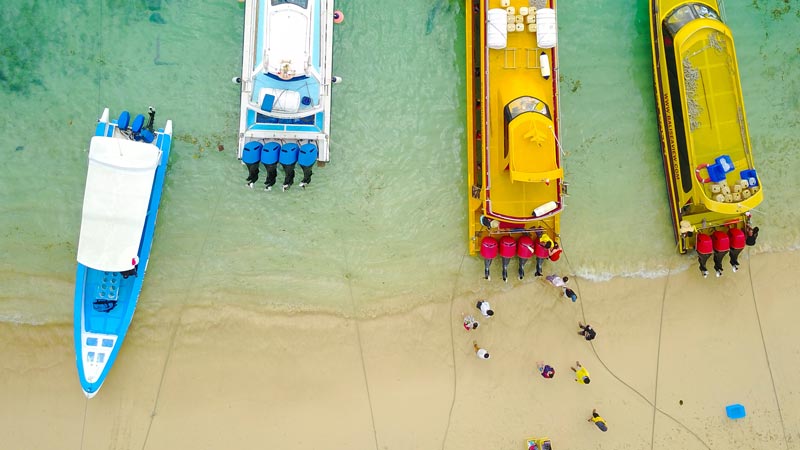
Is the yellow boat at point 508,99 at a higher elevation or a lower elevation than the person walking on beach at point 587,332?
higher

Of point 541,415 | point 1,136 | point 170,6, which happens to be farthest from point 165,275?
point 541,415

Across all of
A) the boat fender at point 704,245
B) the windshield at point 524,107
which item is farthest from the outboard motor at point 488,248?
the boat fender at point 704,245

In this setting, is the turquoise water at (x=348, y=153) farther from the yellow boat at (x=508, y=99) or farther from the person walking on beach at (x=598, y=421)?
the person walking on beach at (x=598, y=421)

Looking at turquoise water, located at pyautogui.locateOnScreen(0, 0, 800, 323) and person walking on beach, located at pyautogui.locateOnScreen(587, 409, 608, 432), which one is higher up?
turquoise water, located at pyautogui.locateOnScreen(0, 0, 800, 323)

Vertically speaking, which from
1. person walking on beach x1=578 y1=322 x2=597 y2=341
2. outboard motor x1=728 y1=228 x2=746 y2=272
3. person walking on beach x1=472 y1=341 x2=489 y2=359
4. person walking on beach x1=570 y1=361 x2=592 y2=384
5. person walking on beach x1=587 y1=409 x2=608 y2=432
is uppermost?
outboard motor x1=728 y1=228 x2=746 y2=272

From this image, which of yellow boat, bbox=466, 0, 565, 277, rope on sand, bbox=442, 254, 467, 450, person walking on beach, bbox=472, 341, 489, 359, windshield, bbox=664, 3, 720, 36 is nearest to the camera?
yellow boat, bbox=466, 0, 565, 277

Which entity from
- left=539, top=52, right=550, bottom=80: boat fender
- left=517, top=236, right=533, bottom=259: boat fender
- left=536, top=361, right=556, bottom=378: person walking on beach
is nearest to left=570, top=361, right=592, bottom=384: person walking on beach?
left=536, top=361, right=556, bottom=378: person walking on beach

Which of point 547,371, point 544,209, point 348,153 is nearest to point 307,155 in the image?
point 348,153

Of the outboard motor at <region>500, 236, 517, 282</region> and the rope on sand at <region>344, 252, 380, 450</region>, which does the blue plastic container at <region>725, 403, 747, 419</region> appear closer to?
the outboard motor at <region>500, 236, 517, 282</region>
